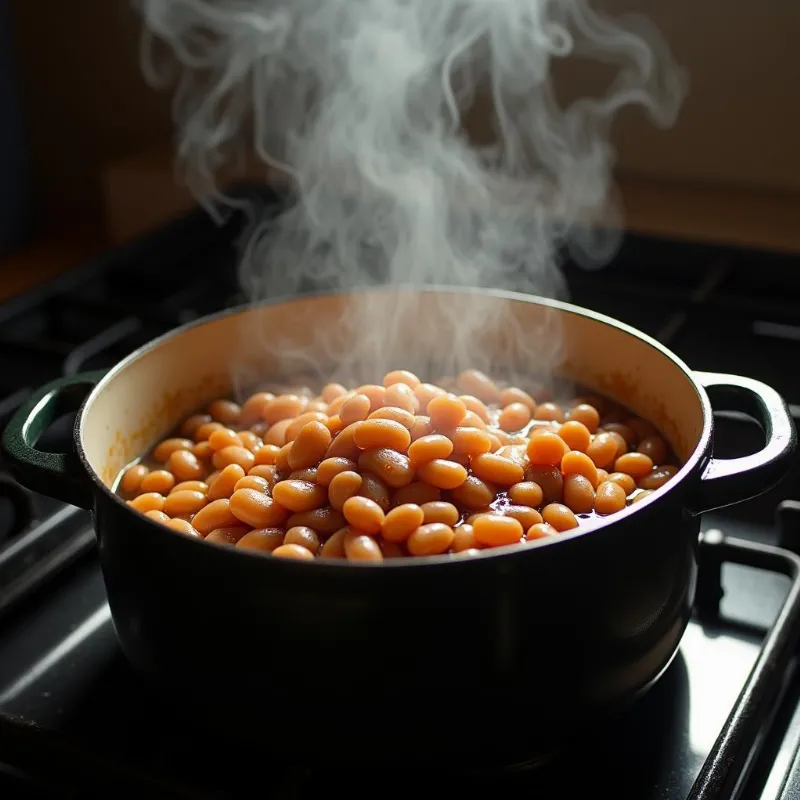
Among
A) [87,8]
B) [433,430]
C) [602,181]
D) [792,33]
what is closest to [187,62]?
[87,8]

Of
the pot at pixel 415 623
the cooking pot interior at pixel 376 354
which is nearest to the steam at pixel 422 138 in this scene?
the cooking pot interior at pixel 376 354

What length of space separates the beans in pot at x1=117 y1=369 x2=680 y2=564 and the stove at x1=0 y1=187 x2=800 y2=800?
10 cm

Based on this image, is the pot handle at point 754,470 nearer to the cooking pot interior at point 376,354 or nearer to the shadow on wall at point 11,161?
the cooking pot interior at point 376,354

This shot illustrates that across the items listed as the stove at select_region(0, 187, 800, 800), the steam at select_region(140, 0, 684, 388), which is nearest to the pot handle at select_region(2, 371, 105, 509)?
the stove at select_region(0, 187, 800, 800)

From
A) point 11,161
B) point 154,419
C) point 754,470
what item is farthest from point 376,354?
point 11,161

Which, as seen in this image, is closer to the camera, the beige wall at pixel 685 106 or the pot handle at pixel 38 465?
the pot handle at pixel 38 465

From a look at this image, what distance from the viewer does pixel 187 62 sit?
5.90ft

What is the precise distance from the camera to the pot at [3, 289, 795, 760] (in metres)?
0.55

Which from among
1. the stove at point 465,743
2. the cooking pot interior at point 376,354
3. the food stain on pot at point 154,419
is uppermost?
the cooking pot interior at point 376,354

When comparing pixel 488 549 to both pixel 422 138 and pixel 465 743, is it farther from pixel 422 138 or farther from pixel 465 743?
pixel 422 138

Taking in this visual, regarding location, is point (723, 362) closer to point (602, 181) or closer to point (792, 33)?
point (602, 181)

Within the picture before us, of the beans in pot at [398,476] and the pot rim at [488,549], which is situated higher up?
the pot rim at [488,549]

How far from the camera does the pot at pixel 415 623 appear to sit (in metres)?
0.55

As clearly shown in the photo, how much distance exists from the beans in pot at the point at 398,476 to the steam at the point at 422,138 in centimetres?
16
